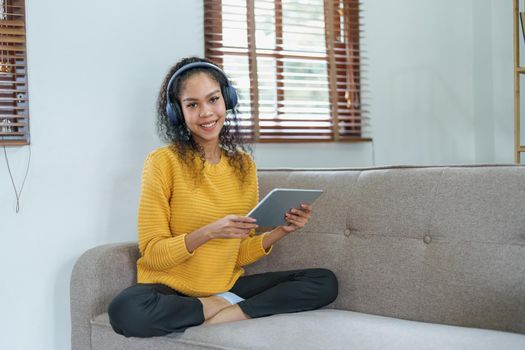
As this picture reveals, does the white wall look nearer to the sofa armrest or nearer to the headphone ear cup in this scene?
the sofa armrest

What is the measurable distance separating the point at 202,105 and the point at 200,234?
1.37 ft

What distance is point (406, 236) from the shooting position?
199cm

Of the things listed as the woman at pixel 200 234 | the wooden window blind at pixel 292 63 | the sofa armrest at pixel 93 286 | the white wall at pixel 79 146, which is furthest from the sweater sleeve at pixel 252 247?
the wooden window blind at pixel 292 63

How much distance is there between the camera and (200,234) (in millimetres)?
1944

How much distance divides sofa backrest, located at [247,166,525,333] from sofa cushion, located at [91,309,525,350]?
0.08 meters

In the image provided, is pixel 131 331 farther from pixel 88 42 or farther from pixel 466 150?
pixel 466 150

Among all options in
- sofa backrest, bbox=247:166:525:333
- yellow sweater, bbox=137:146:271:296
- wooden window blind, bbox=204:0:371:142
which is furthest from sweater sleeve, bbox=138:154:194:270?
wooden window blind, bbox=204:0:371:142

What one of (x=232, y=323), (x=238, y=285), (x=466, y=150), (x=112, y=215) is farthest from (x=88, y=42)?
(x=466, y=150)

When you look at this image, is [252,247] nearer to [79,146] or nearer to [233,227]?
[233,227]

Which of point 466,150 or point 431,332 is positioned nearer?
point 431,332

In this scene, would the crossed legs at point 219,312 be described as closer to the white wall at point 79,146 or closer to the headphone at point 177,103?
the headphone at point 177,103

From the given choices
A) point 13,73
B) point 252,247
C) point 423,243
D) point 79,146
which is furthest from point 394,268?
point 13,73

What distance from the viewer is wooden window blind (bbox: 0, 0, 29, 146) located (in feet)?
7.66

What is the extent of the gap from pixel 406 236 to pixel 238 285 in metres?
0.55
